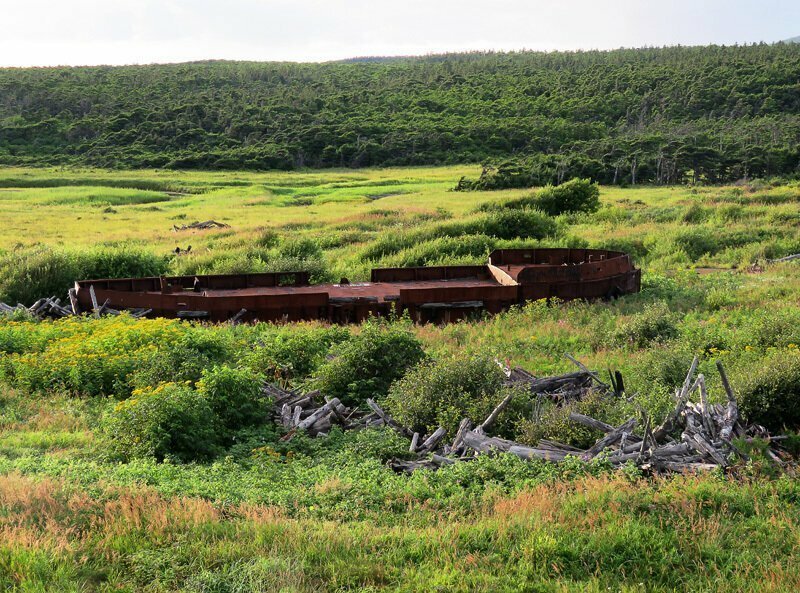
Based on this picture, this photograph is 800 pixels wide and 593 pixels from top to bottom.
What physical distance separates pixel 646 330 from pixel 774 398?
516cm

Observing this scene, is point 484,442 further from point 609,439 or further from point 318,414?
point 318,414

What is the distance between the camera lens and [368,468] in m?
8.08

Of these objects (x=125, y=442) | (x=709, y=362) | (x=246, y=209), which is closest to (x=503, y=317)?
(x=709, y=362)

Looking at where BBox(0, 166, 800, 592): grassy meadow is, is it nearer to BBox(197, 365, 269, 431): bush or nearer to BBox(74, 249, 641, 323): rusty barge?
BBox(197, 365, 269, 431): bush

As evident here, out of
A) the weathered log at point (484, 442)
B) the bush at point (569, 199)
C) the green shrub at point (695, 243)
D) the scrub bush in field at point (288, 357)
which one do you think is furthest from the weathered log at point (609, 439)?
the bush at point (569, 199)

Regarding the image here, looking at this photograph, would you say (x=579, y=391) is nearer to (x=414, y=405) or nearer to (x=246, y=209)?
(x=414, y=405)

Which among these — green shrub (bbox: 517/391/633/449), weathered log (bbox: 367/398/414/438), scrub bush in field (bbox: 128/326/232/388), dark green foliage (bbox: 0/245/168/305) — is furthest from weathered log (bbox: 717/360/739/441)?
dark green foliage (bbox: 0/245/168/305)

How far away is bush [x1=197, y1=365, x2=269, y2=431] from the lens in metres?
9.77

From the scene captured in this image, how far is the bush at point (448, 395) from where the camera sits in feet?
30.8

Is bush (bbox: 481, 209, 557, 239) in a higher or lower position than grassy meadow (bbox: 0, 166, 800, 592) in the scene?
lower

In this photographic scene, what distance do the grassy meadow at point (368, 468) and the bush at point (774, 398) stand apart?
2cm

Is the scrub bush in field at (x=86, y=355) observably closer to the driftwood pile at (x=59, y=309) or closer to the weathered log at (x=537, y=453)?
the driftwood pile at (x=59, y=309)

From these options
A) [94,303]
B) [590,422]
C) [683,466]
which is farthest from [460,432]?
[94,303]

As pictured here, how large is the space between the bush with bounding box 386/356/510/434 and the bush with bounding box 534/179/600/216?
25.7m
